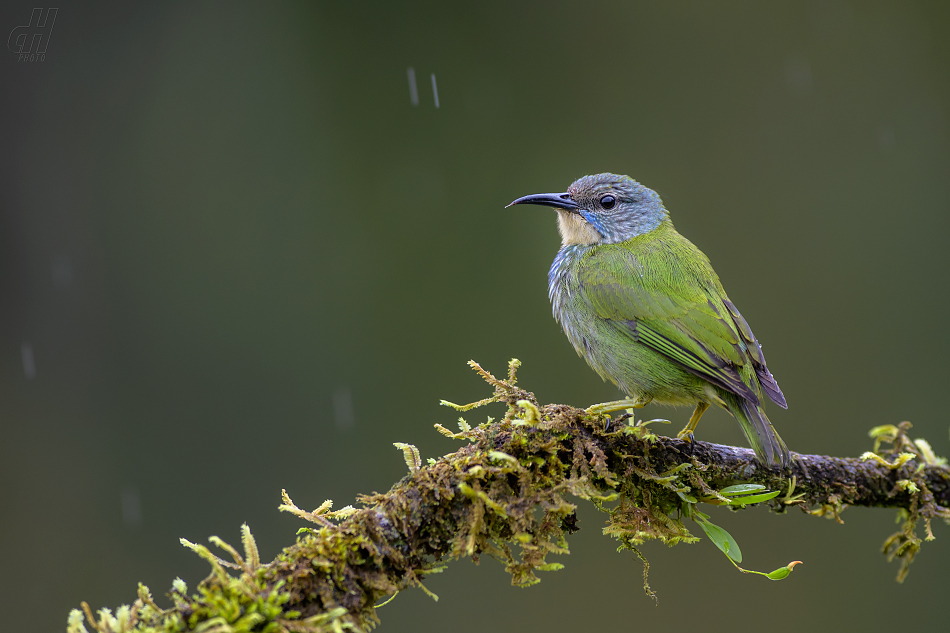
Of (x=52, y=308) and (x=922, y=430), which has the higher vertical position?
(x=52, y=308)

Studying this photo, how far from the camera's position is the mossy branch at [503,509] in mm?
1461

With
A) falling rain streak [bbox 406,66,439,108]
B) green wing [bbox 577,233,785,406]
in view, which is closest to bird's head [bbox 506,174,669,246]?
green wing [bbox 577,233,785,406]

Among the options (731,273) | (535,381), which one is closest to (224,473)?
(535,381)

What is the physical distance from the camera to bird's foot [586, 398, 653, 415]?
2.36m

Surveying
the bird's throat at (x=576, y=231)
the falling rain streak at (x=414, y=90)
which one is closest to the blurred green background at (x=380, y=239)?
the falling rain streak at (x=414, y=90)

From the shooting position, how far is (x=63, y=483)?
565 centimetres

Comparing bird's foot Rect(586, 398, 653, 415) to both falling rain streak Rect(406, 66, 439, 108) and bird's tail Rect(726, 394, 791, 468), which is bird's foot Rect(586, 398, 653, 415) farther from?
falling rain streak Rect(406, 66, 439, 108)

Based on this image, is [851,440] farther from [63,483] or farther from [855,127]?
[63,483]

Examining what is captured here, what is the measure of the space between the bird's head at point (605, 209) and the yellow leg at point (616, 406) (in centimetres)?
109

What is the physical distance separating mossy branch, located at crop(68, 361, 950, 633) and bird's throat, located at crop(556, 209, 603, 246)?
1323 millimetres

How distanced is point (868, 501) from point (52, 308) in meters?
5.96

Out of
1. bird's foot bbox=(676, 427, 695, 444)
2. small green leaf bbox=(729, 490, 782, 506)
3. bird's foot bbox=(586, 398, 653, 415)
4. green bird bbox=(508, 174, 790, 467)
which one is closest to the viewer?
small green leaf bbox=(729, 490, 782, 506)

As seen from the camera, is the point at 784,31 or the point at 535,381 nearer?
the point at 535,381

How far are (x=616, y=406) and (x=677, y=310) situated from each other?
633 millimetres
